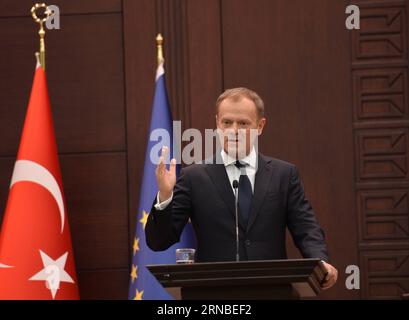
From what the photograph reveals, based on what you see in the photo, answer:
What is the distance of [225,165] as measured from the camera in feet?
11.6

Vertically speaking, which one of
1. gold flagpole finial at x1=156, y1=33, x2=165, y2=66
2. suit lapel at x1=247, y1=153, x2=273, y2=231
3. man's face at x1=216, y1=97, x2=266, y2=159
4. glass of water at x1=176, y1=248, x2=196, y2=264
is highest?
gold flagpole finial at x1=156, y1=33, x2=165, y2=66

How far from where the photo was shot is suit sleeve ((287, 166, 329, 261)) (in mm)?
3383

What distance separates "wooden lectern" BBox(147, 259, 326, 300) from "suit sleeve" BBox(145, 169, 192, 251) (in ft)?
1.44

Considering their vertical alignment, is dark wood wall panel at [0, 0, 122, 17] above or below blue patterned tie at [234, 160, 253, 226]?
above

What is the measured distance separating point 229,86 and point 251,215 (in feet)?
6.75

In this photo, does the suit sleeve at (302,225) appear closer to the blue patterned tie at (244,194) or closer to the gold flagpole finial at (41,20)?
the blue patterned tie at (244,194)

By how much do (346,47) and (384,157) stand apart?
0.72m

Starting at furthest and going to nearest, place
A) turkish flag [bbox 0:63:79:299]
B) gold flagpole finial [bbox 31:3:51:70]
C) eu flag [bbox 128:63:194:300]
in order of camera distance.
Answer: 1. gold flagpole finial [bbox 31:3:51:70]
2. eu flag [bbox 128:63:194:300]
3. turkish flag [bbox 0:63:79:299]

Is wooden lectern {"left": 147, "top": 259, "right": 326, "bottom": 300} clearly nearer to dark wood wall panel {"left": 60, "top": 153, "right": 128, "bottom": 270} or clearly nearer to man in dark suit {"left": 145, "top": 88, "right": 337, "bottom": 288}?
man in dark suit {"left": 145, "top": 88, "right": 337, "bottom": 288}

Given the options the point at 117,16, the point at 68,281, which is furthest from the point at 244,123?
the point at 117,16

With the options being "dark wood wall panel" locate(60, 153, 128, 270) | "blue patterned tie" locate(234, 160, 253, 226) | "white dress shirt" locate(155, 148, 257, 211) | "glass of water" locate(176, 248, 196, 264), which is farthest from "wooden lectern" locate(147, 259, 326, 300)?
"dark wood wall panel" locate(60, 153, 128, 270)

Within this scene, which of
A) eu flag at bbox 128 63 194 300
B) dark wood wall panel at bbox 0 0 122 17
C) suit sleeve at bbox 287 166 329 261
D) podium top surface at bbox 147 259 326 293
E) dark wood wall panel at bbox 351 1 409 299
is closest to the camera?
podium top surface at bbox 147 259 326 293
